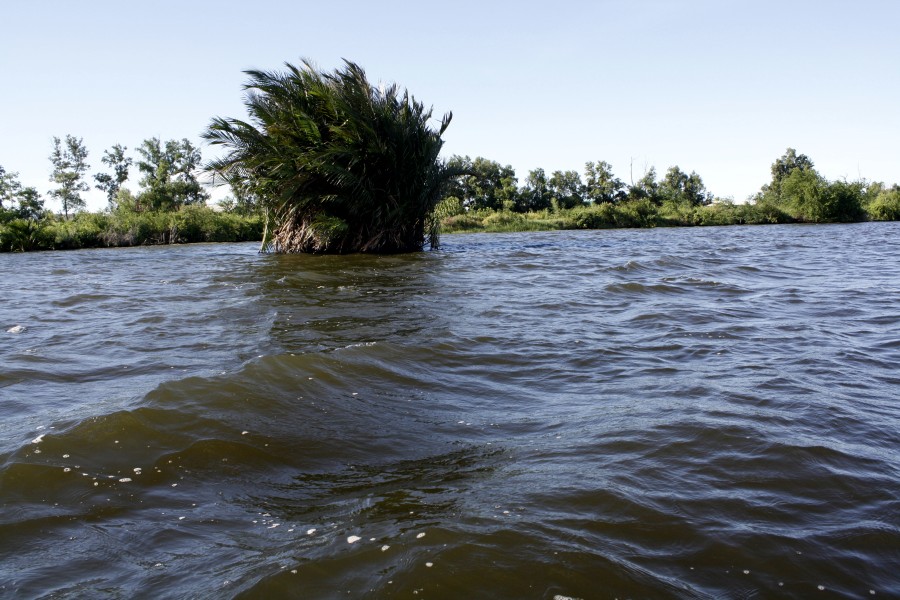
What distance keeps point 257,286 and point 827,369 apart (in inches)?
372

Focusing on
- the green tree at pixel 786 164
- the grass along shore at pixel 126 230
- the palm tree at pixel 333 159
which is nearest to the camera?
the palm tree at pixel 333 159

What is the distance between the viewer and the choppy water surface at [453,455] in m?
2.50

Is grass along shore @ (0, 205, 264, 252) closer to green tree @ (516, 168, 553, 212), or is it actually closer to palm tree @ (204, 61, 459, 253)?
palm tree @ (204, 61, 459, 253)

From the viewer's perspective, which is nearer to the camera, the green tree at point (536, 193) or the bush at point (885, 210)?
the bush at point (885, 210)

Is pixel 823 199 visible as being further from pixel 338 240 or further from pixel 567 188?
pixel 338 240

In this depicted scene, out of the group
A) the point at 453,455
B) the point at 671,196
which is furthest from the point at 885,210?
the point at 453,455

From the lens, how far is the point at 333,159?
18.4m

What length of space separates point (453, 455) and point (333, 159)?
15782 millimetres

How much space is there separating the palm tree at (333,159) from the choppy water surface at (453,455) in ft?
35.5

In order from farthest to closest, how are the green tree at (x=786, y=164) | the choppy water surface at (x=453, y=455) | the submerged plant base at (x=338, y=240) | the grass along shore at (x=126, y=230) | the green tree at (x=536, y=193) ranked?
the green tree at (x=786, y=164)
the green tree at (x=536, y=193)
the grass along shore at (x=126, y=230)
the submerged plant base at (x=338, y=240)
the choppy water surface at (x=453, y=455)

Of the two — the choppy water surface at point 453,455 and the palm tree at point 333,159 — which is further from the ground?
the palm tree at point 333,159

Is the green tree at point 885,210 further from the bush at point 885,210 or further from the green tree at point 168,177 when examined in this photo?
the green tree at point 168,177

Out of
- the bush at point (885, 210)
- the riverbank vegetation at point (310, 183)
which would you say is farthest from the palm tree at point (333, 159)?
the bush at point (885, 210)

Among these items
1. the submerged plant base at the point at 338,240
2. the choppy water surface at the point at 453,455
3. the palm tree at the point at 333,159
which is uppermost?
the palm tree at the point at 333,159
